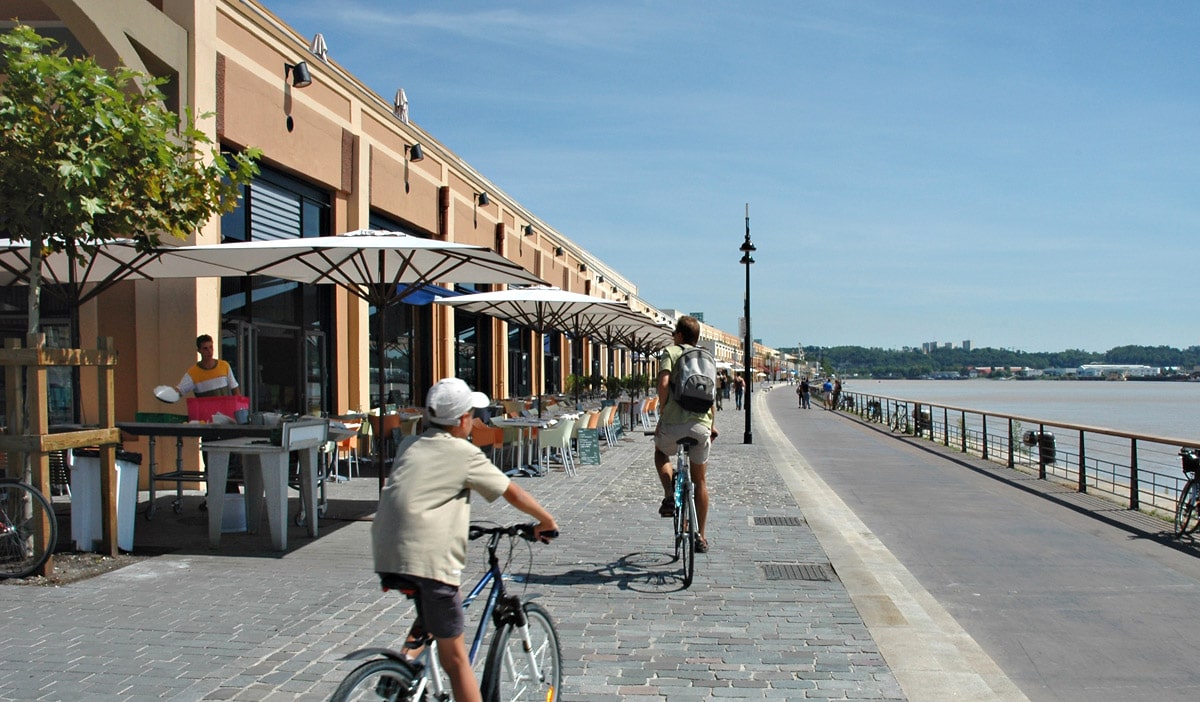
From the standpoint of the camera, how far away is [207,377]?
9969 millimetres

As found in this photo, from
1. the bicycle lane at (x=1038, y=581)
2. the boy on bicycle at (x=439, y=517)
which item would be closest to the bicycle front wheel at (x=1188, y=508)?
the bicycle lane at (x=1038, y=581)

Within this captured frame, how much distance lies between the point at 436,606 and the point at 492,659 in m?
0.47

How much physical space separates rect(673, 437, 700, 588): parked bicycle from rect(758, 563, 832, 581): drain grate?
1.89ft

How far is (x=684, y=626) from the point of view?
5730 mm

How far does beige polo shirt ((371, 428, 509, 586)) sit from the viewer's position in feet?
10.4

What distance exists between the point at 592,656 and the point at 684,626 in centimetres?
82

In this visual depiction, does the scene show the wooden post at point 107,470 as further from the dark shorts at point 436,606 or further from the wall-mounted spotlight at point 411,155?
the wall-mounted spotlight at point 411,155

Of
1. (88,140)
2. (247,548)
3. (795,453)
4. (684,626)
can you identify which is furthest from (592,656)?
(795,453)

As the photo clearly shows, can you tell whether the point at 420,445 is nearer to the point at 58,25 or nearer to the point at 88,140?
the point at 88,140

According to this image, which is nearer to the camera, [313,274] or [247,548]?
[247,548]

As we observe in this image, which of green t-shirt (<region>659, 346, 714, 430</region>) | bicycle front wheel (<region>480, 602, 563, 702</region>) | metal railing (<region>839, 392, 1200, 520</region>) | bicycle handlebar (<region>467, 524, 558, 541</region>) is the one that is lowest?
metal railing (<region>839, 392, 1200, 520</region>)

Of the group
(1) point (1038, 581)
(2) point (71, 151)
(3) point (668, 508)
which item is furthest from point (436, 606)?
(1) point (1038, 581)

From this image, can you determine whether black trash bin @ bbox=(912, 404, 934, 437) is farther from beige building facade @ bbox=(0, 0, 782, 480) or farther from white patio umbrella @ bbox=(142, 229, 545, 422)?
white patio umbrella @ bbox=(142, 229, 545, 422)

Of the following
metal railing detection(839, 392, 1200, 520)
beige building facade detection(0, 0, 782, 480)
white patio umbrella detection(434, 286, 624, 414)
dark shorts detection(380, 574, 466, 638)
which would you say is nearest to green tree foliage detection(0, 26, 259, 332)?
beige building facade detection(0, 0, 782, 480)
